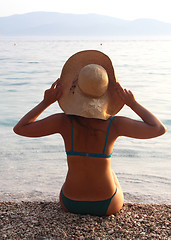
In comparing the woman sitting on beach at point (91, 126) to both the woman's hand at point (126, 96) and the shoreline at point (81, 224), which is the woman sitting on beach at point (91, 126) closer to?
the woman's hand at point (126, 96)

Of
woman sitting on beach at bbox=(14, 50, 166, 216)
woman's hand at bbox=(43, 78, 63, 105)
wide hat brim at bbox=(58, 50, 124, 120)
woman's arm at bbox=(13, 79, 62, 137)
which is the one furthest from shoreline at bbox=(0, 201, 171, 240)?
woman's hand at bbox=(43, 78, 63, 105)

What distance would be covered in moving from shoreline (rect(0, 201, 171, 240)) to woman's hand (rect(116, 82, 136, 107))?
3.17ft

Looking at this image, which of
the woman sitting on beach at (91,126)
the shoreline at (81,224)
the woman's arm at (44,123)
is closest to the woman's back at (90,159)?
the woman sitting on beach at (91,126)

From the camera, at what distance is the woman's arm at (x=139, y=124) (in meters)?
2.94

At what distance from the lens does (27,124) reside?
3.11 meters

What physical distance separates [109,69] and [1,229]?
1.54 metres

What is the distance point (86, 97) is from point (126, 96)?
323 millimetres

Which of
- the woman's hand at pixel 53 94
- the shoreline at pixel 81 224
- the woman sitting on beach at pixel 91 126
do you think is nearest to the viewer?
the shoreline at pixel 81 224

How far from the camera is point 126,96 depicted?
9.84 ft

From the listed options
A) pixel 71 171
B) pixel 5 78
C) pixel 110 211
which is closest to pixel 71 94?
pixel 71 171

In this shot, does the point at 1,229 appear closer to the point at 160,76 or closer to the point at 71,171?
the point at 71,171

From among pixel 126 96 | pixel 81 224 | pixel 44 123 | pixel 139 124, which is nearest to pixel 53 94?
pixel 44 123

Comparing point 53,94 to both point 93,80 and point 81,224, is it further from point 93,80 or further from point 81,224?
point 81,224

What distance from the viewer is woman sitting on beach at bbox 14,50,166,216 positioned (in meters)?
2.95
